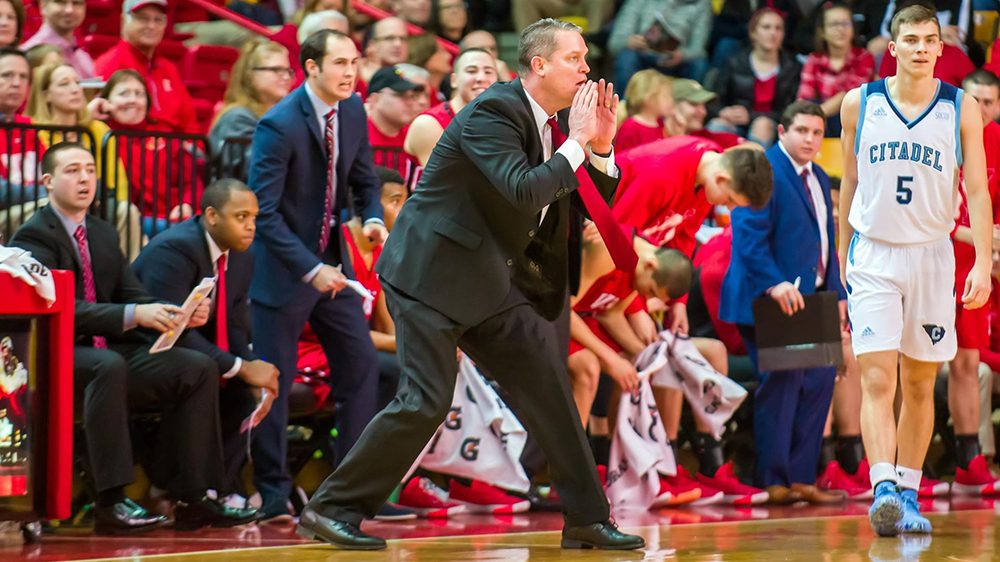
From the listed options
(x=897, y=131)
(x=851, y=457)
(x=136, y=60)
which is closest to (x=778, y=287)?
(x=851, y=457)

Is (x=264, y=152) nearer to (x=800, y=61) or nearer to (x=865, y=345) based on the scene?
(x=865, y=345)

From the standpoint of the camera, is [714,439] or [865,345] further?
[714,439]

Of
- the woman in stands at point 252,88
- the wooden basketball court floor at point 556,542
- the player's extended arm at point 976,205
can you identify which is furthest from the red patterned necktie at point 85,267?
the player's extended arm at point 976,205

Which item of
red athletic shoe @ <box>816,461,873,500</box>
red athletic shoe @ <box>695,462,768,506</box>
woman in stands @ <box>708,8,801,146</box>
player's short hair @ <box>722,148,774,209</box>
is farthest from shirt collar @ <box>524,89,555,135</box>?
woman in stands @ <box>708,8,801,146</box>

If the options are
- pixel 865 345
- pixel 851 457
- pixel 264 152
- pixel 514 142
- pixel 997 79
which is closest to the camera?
pixel 514 142

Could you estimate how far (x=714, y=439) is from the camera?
8531mm

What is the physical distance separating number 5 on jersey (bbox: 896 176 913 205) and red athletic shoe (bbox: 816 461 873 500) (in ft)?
8.03

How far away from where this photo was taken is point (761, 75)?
39.5 feet

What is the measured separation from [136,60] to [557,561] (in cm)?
529

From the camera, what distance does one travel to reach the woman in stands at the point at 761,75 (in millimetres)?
11953

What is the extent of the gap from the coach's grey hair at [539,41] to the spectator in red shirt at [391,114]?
96.7 inches

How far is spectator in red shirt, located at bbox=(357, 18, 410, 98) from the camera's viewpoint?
10062mm

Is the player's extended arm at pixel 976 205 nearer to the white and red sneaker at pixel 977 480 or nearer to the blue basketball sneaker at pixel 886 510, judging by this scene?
the blue basketball sneaker at pixel 886 510

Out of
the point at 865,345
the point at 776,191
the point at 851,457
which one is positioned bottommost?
the point at 851,457
